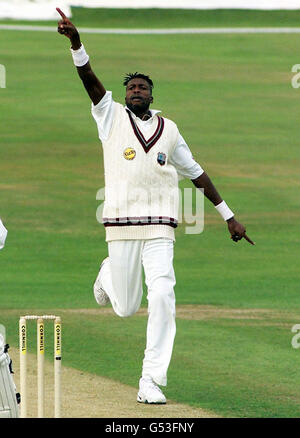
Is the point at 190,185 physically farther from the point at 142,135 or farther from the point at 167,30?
the point at 167,30

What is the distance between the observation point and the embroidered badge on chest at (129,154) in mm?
9613

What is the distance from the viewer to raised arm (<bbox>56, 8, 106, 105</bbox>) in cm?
920

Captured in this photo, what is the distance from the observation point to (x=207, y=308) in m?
14.2

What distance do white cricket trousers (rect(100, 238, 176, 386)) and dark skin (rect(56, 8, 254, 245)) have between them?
73 centimetres

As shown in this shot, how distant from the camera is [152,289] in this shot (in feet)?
31.0

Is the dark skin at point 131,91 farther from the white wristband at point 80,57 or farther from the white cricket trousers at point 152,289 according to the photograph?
the white cricket trousers at point 152,289

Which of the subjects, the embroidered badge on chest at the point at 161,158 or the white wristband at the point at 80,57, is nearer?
the white wristband at the point at 80,57

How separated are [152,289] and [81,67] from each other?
1.52m

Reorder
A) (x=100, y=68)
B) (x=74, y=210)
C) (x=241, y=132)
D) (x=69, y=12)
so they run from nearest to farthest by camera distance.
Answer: (x=74, y=210) → (x=241, y=132) → (x=100, y=68) → (x=69, y=12)

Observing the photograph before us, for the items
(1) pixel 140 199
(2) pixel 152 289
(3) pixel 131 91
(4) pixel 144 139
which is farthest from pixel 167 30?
(2) pixel 152 289

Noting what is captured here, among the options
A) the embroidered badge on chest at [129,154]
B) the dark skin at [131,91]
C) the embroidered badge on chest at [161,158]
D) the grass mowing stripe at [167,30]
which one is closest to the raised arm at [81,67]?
the dark skin at [131,91]

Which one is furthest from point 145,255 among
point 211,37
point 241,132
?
point 211,37

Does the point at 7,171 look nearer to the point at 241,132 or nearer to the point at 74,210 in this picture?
the point at 74,210

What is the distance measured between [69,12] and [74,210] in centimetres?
1942
